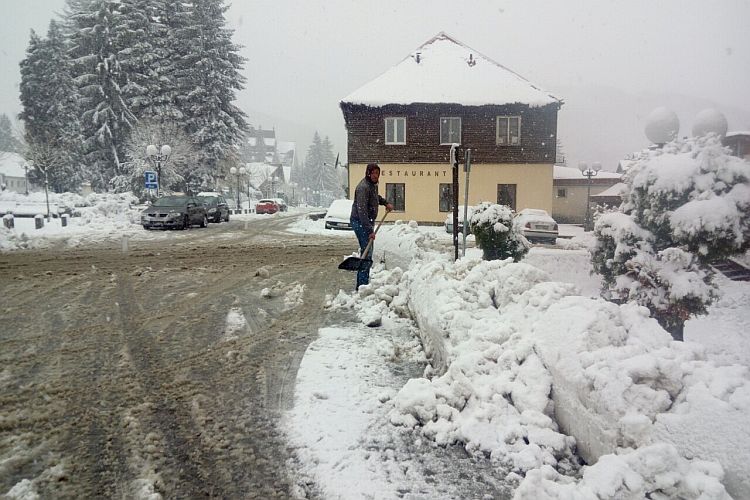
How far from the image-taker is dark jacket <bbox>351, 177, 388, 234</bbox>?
277 inches

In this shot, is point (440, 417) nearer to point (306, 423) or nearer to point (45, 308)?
point (306, 423)

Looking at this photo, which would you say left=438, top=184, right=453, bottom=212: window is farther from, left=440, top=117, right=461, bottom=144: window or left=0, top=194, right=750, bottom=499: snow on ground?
left=0, top=194, right=750, bottom=499: snow on ground

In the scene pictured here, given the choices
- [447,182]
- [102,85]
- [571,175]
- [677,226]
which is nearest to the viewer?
[677,226]

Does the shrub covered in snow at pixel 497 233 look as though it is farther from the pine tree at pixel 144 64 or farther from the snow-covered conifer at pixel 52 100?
the snow-covered conifer at pixel 52 100

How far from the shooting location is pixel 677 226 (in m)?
5.23

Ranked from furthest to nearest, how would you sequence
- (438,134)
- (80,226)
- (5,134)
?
(5,134) < (438,134) < (80,226)

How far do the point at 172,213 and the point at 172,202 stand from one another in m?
1.10

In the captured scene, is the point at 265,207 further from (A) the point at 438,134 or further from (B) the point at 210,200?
(A) the point at 438,134

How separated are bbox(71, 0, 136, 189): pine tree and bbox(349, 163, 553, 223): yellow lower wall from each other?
72.2 feet

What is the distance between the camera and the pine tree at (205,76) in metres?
36.5

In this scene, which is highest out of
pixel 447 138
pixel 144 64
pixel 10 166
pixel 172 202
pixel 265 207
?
pixel 144 64

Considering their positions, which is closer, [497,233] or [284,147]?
[497,233]

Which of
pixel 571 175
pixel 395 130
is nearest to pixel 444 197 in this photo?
pixel 395 130

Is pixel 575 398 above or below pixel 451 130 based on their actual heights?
below
